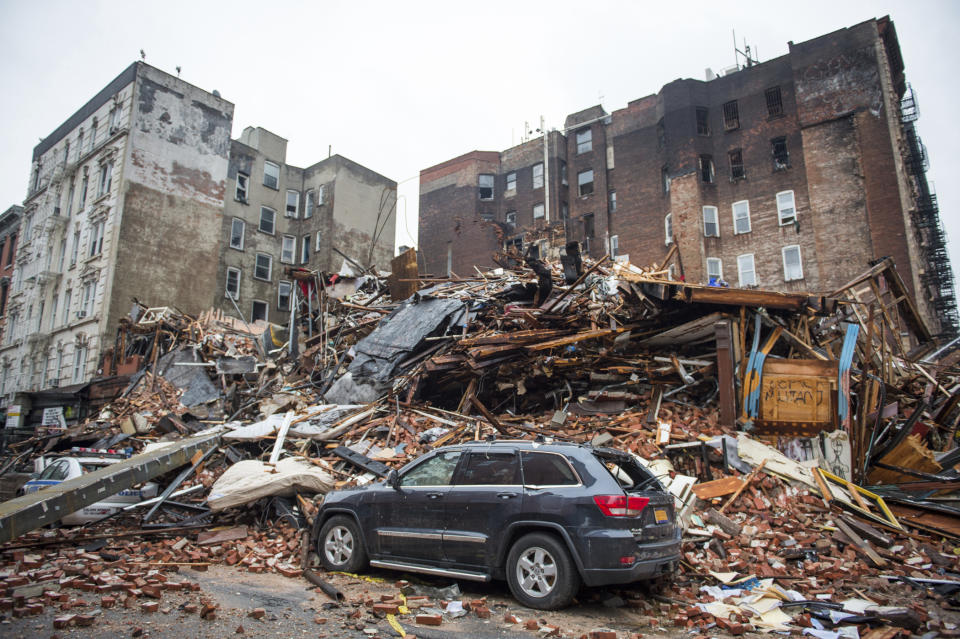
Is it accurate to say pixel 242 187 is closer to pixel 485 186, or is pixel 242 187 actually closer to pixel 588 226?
pixel 485 186

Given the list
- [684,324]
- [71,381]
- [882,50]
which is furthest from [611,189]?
[71,381]

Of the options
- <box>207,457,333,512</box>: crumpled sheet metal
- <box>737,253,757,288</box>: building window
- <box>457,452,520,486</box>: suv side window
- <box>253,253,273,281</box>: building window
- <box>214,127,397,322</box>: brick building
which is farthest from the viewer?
<box>253,253,273,281</box>: building window

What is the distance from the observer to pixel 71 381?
29.0 meters

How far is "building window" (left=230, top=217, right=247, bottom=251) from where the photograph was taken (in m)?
35.0

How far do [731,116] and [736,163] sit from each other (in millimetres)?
3010

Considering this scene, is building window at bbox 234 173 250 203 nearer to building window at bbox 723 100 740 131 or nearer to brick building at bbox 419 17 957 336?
brick building at bbox 419 17 957 336

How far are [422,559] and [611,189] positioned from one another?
35.4 m

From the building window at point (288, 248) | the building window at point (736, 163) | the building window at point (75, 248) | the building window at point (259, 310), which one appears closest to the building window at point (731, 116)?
the building window at point (736, 163)

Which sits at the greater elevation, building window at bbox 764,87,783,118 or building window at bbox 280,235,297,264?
building window at bbox 764,87,783,118

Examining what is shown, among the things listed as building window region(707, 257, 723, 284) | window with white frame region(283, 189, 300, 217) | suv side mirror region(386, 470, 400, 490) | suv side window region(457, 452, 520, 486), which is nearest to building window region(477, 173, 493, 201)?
window with white frame region(283, 189, 300, 217)

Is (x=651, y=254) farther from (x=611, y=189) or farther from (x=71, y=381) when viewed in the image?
(x=71, y=381)

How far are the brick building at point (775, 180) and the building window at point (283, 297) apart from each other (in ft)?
37.6

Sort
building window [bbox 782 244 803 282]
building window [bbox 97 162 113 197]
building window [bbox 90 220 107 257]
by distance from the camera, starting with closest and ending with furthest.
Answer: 1. building window [bbox 782 244 803 282]
2. building window [bbox 90 220 107 257]
3. building window [bbox 97 162 113 197]

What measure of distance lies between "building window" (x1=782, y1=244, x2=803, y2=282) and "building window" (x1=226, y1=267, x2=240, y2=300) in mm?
31979
